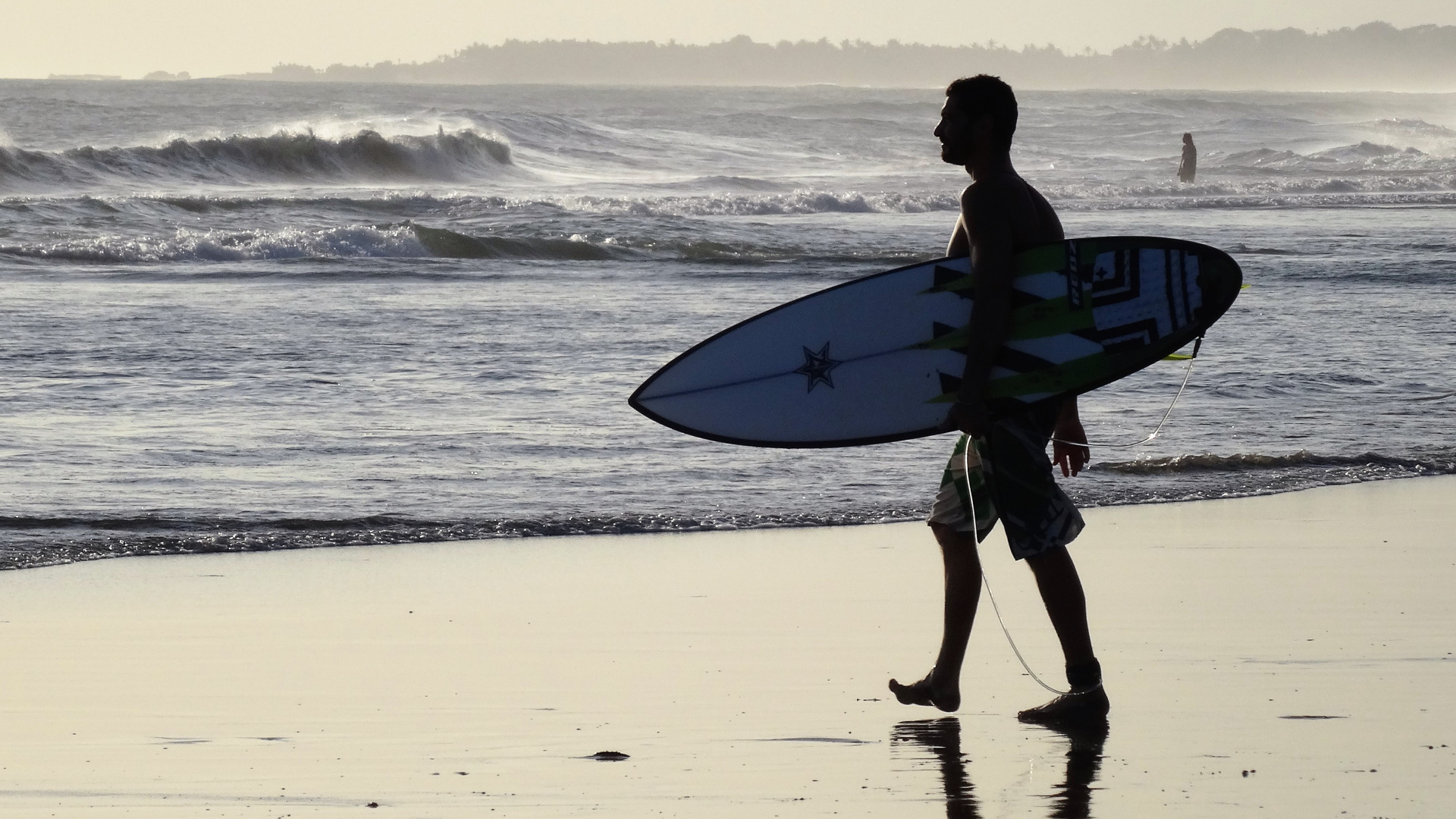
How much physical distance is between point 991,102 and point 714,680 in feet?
4.66

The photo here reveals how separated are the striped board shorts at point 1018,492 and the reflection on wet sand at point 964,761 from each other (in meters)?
0.38

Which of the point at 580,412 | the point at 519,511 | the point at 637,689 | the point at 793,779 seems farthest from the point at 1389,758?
the point at 580,412

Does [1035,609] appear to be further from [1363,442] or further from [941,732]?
[1363,442]

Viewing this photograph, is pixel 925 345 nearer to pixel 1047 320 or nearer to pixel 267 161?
pixel 1047 320

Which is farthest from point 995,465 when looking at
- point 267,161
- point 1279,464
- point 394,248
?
point 267,161

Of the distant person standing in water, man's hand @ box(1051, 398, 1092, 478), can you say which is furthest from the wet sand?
the distant person standing in water

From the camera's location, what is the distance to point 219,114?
4919 cm

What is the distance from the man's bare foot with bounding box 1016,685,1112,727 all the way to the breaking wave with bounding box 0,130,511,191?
2453 cm

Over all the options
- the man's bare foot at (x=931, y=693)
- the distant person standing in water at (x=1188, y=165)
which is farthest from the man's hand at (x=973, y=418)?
the distant person standing in water at (x=1188, y=165)

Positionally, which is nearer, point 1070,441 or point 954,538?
point 954,538

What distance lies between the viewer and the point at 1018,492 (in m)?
3.12

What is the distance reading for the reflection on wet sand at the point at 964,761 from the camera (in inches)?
105

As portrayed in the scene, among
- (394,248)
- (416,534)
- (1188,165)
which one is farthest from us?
(1188,165)

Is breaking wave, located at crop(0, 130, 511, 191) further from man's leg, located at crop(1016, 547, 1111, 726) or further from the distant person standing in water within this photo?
man's leg, located at crop(1016, 547, 1111, 726)
